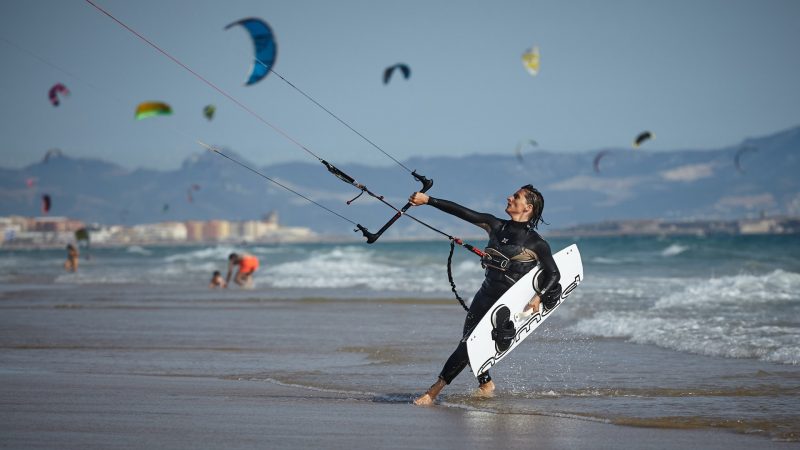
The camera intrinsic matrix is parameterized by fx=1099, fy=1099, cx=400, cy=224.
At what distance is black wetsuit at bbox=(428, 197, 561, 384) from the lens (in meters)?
6.54

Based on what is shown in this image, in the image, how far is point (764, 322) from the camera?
11969 mm

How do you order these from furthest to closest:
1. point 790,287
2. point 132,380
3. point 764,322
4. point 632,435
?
1. point 790,287
2. point 764,322
3. point 132,380
4. point 632,435

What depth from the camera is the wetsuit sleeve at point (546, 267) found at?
21.4ft

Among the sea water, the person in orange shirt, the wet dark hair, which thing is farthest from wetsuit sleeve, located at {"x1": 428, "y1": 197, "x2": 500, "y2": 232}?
the person in orange shirt

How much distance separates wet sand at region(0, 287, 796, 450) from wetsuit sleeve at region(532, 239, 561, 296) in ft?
2.75

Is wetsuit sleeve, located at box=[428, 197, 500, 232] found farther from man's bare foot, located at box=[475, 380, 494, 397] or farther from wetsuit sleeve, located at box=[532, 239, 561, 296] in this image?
man's bare foot, located at box=[475, 380, 494, 397]

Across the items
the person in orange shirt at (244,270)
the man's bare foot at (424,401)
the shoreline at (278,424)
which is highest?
the person in orange shirt at (244,270)

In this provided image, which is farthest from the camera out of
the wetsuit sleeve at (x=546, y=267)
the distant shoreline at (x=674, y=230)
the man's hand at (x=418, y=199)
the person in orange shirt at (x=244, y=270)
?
the distant shoreline at (x=674, y=230)

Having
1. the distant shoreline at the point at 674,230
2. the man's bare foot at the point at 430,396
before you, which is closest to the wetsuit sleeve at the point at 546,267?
the man's bare foot at the point at 430,396

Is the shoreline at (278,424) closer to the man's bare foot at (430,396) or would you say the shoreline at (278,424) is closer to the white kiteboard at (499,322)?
the man's bare foot at (430,396)

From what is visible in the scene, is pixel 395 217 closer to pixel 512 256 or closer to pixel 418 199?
pixel 418 199

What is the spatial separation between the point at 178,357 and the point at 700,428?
198 inches

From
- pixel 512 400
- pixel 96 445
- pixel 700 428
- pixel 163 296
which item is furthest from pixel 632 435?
pixel 163 296

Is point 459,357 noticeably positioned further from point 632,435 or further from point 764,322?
point 764,322
